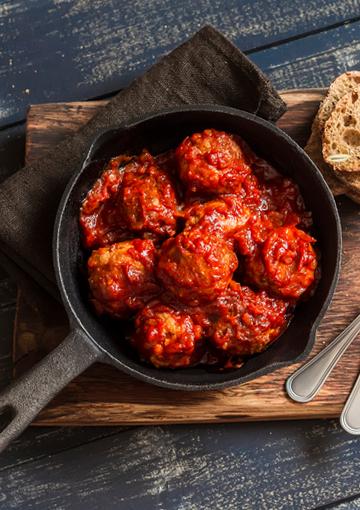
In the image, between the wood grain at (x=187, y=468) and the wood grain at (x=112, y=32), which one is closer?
the wood grain at (x=187, y=468)

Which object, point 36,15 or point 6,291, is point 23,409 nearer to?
point 6,291

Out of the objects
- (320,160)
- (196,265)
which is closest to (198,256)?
(196,265)

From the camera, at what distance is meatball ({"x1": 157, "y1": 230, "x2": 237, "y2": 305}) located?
2.38 meters

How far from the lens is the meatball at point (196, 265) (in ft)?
7.80

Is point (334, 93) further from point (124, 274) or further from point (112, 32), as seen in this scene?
point (124, 274)

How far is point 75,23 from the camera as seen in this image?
3281 mm

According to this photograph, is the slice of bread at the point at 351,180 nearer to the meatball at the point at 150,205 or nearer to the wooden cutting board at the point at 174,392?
the wooden cutting board at the point at 174,392

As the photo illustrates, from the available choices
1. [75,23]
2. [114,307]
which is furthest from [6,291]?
[75,23]

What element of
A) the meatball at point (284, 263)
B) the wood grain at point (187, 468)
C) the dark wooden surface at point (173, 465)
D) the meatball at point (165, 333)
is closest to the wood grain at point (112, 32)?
the dark wooden surface at point (173, 465)

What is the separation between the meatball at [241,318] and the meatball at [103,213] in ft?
1.50

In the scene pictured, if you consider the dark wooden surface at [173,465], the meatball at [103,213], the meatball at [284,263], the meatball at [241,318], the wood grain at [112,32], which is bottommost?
the dark wooden surface at [173,465]

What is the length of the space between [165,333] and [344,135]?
113 centimetres

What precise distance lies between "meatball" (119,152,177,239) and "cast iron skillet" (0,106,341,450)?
0.19 metres

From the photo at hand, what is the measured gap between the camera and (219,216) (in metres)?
2.47
